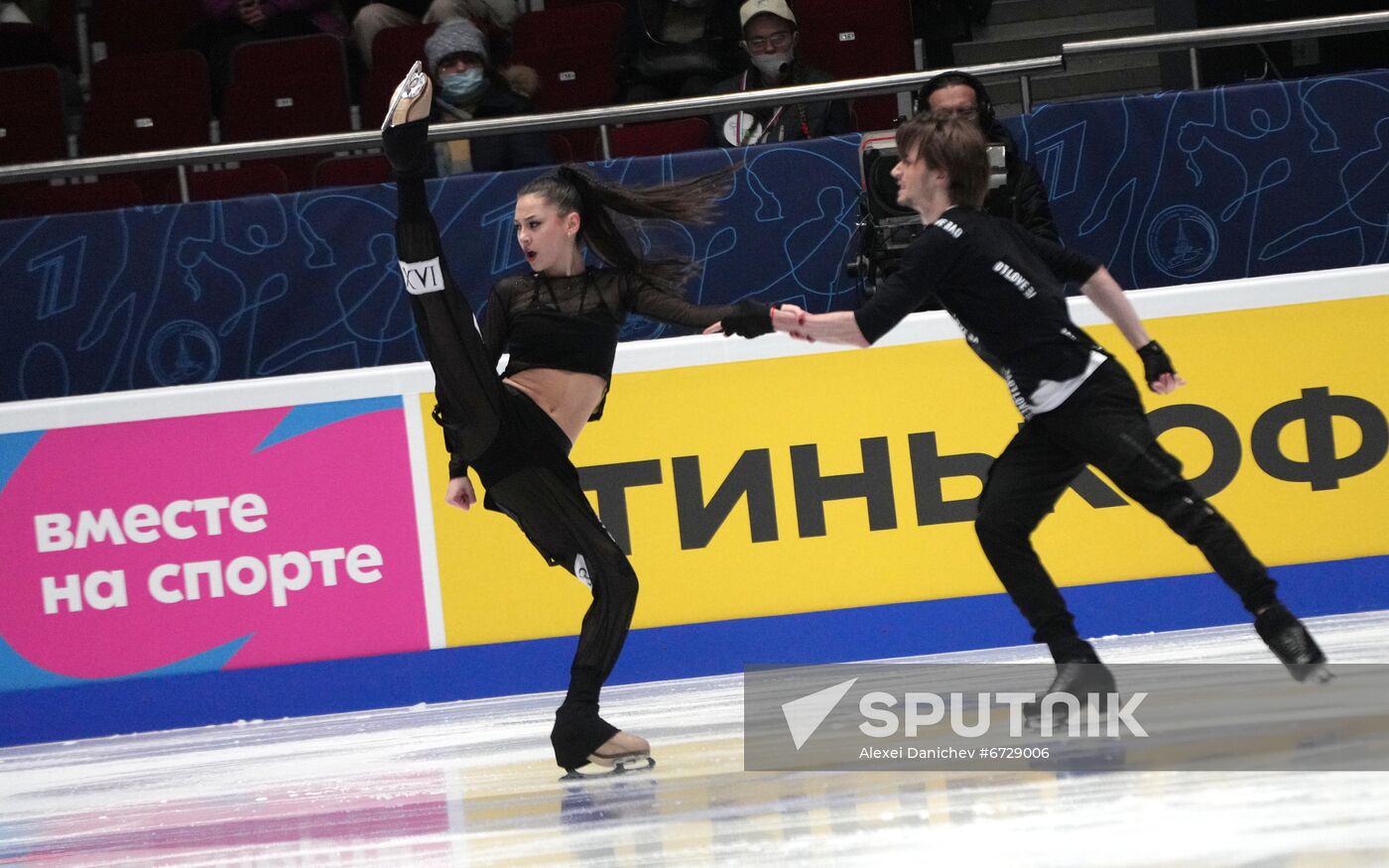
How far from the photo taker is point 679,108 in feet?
17.7

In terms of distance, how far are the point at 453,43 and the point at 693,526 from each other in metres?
2.37

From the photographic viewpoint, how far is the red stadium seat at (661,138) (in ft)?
20.4

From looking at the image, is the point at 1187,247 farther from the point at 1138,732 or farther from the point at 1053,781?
the point at 1053,781

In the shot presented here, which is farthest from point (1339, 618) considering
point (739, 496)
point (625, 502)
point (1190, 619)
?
point (625, 502)

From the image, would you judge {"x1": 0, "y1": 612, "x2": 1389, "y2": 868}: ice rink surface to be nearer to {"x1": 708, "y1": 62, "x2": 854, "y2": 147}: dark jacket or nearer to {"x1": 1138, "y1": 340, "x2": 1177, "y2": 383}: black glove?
{"x1": 1138, "y1": 340, "x2": 1177, "y2": 383}: black glove

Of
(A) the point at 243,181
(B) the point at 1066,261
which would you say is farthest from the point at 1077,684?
(A) the point at 243,181

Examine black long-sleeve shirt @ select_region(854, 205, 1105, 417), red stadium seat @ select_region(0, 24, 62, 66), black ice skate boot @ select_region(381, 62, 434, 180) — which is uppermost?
red stadium seat @ select_region(0, 24, 62, 66)

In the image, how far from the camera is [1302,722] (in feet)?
9.75

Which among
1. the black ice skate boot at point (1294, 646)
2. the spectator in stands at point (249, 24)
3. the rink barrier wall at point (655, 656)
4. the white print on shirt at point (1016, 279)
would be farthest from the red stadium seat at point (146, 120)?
the black ice skate boot at point (1294, 646)

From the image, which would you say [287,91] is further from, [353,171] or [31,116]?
[31,116]

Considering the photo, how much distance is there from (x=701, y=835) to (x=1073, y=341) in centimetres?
140

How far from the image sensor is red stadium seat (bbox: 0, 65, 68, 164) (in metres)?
7.09

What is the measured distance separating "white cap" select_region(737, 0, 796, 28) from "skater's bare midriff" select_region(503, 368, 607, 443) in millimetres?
2877

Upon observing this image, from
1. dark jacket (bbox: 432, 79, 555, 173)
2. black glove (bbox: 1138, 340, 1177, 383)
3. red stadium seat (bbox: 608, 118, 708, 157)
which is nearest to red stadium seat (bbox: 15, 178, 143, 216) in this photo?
dark jacket (bbox: 432, 79, 555, 173)
